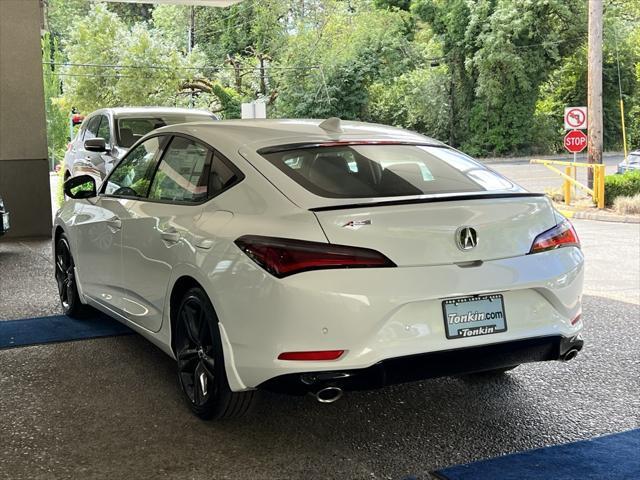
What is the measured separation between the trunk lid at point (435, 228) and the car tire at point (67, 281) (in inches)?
133

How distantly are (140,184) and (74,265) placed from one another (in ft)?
4.54

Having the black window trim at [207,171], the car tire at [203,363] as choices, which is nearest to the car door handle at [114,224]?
the black window trim at [207,171]

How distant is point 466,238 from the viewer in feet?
12.3

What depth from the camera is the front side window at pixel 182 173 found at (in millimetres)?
4477

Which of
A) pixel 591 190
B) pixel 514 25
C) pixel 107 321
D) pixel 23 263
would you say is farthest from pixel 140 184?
pixel 514 25

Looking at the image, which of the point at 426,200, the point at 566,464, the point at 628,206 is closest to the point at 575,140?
the point at 628,206

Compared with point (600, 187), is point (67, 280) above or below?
above

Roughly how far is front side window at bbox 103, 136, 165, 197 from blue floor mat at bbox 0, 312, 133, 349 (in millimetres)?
1138

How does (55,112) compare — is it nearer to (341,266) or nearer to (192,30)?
(192,30)

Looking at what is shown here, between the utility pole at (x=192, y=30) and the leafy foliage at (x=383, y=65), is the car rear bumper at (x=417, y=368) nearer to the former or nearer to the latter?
the leafy foliage at (x=383, y=65)

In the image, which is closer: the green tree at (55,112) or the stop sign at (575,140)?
the stop sign at (575,140)

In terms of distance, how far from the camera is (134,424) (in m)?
4.30

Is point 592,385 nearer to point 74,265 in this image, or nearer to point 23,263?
point 74,265

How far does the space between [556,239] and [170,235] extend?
2031mm
